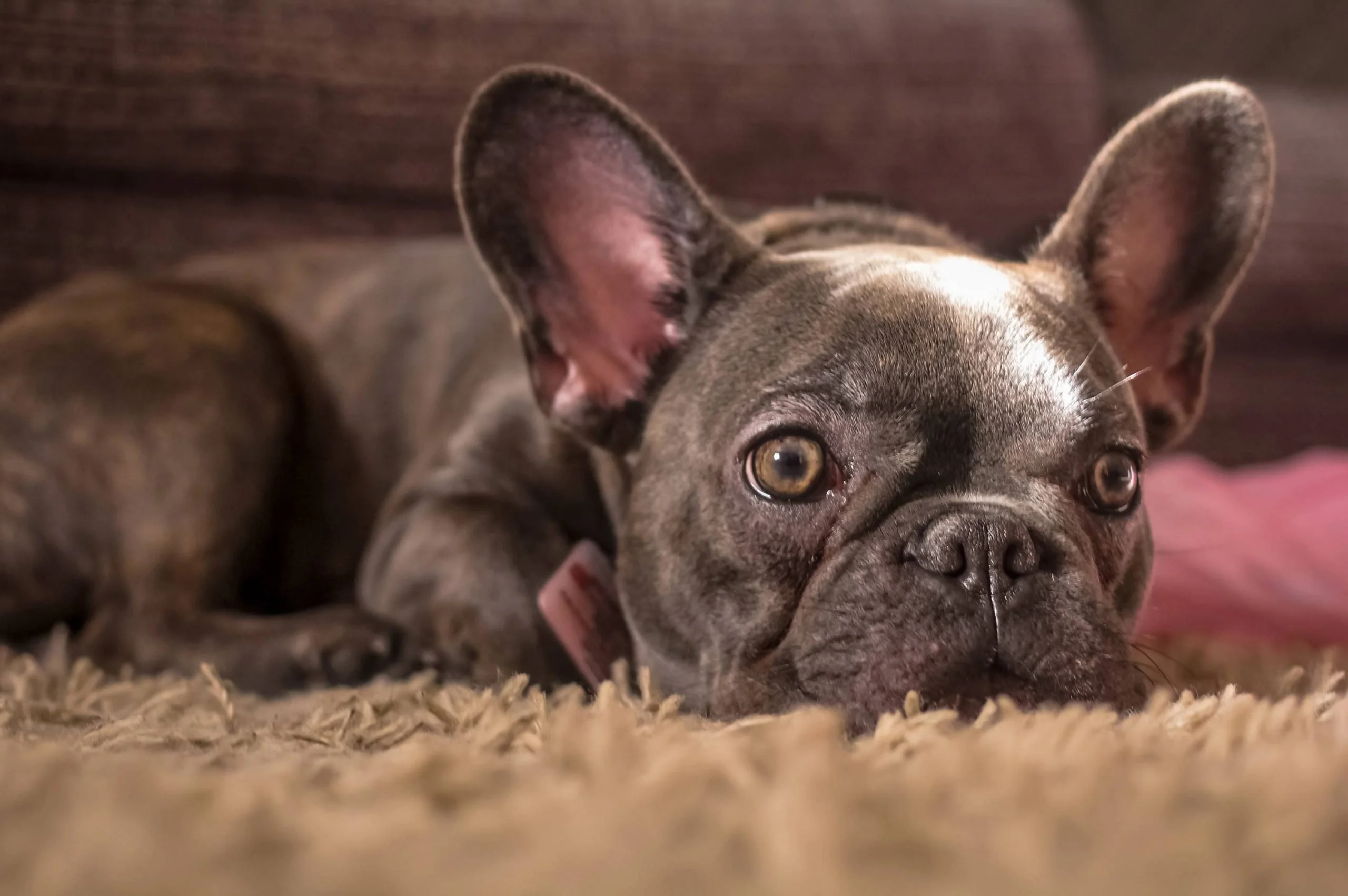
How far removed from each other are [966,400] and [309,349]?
3.88 feet

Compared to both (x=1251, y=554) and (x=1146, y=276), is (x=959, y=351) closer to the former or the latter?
(x=1146, y=276)

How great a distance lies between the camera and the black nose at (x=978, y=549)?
2.91 ft

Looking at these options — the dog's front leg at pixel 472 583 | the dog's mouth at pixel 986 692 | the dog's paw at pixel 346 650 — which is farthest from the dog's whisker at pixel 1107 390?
the dog's paw at pixel 346 650

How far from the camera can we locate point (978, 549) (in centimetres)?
89

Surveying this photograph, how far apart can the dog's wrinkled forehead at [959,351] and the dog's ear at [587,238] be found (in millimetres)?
169

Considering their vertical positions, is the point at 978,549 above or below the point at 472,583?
above

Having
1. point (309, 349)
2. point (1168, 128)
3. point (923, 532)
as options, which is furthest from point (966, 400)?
point (309, 349)

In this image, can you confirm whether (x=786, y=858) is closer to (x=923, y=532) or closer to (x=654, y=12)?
(x=923, y=532)

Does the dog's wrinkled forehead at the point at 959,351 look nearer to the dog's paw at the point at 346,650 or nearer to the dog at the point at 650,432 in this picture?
the dog at the point at 650,432

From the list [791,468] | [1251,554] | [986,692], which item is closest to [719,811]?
[986,692]

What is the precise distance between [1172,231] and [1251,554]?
74 centimetres

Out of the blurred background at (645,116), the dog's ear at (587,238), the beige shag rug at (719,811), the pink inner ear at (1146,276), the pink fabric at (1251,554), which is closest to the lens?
the beige shag rug at (719,811)

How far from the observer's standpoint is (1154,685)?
104 centimetres

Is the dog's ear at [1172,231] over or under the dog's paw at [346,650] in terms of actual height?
over
